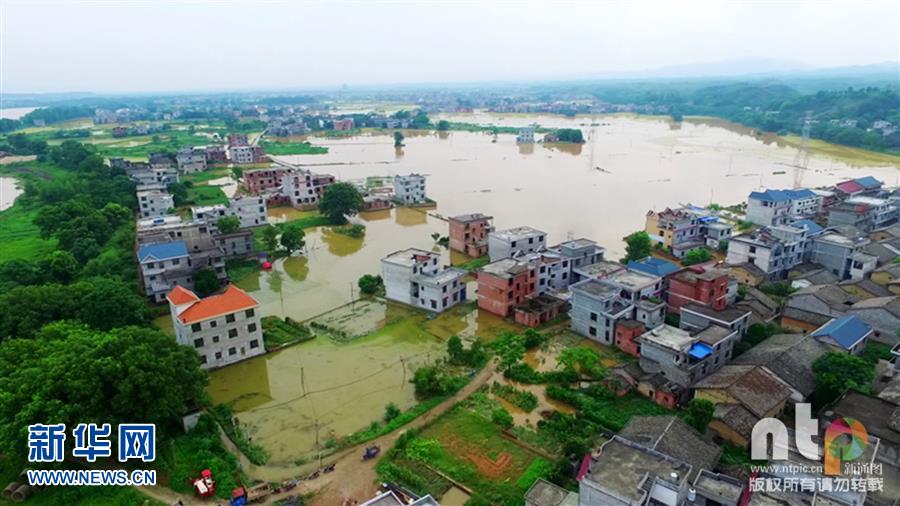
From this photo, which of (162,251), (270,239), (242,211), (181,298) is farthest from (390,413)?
(242,211)

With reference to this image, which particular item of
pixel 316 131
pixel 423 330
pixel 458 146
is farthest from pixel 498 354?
pixel 316 131

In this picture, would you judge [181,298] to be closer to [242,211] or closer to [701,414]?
[701,414]

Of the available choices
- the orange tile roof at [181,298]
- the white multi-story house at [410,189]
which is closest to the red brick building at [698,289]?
the orange tile roof at [181,298]

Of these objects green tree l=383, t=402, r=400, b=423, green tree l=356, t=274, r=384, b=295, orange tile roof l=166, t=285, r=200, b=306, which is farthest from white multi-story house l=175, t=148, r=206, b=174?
A: green tree l=383, t=402, r=400, b=423

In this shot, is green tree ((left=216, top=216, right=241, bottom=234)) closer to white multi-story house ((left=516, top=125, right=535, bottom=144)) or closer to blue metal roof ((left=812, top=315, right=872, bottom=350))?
blue metal roof ((left=812, top=315, right=872, bottom=350))

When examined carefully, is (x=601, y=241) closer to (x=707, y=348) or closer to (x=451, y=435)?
(x=707, y=348)

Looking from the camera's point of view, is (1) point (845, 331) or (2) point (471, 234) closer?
(1) point (845, 331)

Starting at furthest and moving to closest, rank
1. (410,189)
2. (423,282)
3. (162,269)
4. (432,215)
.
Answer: (410,189) < (432,215) < (162,269) < (423,282)
